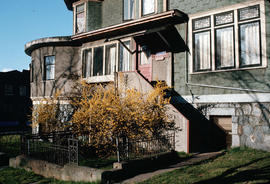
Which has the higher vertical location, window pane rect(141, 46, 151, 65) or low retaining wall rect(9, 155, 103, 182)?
window pane rect(141, 46, 151, 65)

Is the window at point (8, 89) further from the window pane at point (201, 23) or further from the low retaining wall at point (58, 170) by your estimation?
the window pane at point (201, 23)

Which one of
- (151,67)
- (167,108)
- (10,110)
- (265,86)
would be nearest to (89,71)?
(151,67)

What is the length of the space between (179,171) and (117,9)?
36.7 feet

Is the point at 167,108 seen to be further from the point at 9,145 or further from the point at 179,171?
the point at 9,145

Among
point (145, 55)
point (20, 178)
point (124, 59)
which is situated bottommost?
point (20, 178)

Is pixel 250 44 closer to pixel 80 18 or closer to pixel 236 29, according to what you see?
pixel 236 29

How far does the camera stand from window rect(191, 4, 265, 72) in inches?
419

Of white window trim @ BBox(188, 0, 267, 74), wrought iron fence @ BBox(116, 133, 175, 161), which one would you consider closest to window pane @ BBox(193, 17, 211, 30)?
white window trim @ BBox(188, 0, 267, 74)

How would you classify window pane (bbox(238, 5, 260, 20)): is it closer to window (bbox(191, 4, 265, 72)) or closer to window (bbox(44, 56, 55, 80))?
window (bbox(191, 4, 265, 72))

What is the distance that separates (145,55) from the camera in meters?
14.6

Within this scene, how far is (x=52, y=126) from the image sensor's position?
1590 centimetres

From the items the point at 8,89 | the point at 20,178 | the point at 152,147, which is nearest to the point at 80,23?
the point at 152,147

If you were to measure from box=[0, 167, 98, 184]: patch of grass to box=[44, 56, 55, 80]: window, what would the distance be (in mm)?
9035

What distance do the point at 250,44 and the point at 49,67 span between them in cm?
1319
